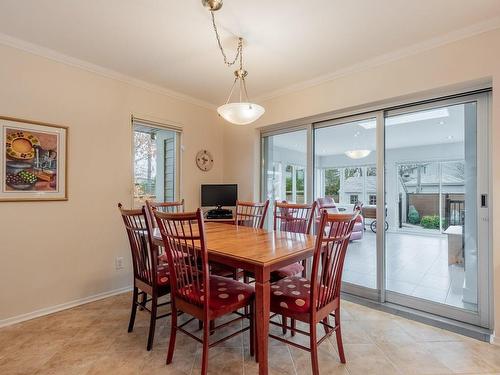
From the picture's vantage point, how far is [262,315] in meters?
1.56

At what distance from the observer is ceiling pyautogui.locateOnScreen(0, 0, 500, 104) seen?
1995 mm

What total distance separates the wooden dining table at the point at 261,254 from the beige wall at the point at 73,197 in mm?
1125

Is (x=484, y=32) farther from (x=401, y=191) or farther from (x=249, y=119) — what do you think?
(x=249, y=119)

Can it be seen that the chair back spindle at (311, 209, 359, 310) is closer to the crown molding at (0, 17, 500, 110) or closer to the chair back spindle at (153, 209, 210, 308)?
the chair back spindle at (153, 209, 210, 308)

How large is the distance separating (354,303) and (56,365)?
8.61ft

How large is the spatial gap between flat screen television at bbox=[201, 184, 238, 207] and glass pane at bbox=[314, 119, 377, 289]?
1.21m

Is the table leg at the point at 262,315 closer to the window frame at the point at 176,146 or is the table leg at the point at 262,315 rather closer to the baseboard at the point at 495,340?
the baseboard at the point at 495,340

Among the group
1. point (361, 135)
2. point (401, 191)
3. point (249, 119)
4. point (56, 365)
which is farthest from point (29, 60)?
point (401, 191)

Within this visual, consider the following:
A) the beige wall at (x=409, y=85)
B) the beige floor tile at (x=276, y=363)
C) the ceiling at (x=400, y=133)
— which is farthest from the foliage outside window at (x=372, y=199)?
the beige floor tile at (x=276, y=363)

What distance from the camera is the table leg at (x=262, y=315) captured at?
60.6 inches

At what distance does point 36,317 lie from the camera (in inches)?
99.2

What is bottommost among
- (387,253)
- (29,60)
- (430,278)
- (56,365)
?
(56,365)

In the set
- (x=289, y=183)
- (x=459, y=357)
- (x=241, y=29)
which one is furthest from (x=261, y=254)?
(x=289, y=183)

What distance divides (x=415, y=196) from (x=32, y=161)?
12.4 feet
